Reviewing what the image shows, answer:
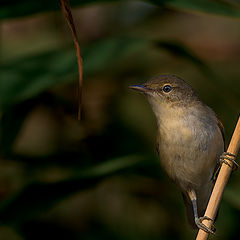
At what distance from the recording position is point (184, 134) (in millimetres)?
2281

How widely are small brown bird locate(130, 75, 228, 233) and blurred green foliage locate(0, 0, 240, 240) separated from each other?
0.59ft

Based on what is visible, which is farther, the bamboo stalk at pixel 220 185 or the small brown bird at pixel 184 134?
the small brown bird at pixel 184 134

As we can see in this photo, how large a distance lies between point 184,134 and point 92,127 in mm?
981

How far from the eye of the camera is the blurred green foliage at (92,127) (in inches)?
99.3

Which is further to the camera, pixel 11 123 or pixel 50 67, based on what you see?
pixel 11 123

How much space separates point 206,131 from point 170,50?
578 millimetres

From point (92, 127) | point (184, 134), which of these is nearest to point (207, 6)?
point (184, 134)

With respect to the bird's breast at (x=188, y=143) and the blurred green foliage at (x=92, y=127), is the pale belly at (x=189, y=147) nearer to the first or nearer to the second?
the bird's breast at (x=188, y=143)

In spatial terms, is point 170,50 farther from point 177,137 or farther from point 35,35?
point 35,35

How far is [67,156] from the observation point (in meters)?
3.01

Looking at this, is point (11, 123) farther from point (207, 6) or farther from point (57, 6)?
point (207, 6)

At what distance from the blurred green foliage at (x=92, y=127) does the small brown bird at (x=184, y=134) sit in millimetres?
179

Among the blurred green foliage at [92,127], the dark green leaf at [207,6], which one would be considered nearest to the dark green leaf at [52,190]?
the blurred green foliage at [92,127]

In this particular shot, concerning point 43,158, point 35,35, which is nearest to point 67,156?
point 43,158
